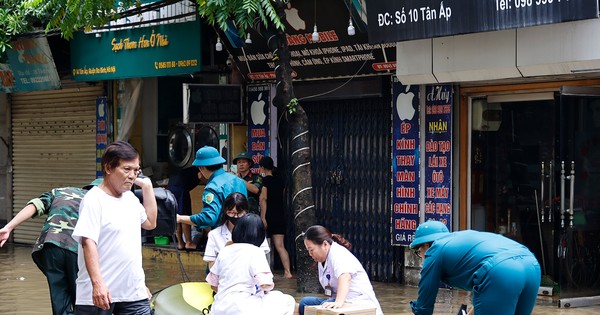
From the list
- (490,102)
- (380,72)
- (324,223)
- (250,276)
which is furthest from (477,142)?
(250,276)

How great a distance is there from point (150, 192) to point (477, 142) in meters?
6.43

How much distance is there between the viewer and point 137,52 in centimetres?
1492

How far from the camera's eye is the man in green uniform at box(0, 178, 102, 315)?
23.0 ft

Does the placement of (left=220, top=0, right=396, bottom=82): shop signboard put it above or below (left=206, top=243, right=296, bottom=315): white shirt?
above

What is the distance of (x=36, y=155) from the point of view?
59.8ft

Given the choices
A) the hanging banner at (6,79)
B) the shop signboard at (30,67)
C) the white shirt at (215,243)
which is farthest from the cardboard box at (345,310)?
the hanging banner at (6,79)

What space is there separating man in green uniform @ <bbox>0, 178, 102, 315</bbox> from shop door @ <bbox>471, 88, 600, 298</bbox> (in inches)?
219

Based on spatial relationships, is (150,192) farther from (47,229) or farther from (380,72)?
(380,72)

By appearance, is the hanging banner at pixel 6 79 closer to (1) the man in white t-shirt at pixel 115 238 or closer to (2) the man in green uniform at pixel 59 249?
(2) the man in green uniform at pixel 59 249

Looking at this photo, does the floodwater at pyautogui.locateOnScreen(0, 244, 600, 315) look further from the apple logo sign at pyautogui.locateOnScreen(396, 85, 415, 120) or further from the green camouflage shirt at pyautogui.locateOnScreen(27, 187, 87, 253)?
the apple logo sign at pyautogui.locateOnScreen(396, 85, 415, 120)

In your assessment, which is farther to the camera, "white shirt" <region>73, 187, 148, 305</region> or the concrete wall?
the concrete wall

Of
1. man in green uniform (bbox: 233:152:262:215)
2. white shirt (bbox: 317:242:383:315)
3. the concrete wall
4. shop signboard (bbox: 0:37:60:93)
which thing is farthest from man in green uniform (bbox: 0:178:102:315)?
shop signboard (bbox: 0:37:60:93)

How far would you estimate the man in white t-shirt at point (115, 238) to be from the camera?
19.2 ft

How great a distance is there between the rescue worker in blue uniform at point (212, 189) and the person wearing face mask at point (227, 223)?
32cm
